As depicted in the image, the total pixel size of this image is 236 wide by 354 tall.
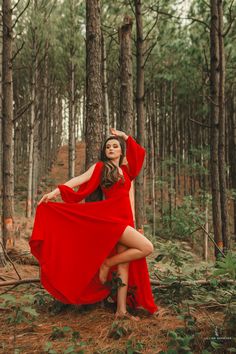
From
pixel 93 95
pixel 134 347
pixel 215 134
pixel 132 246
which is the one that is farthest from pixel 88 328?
pixel 215 134

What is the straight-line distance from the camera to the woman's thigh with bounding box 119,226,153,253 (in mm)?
3215

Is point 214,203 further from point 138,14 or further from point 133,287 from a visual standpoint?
point 138,14

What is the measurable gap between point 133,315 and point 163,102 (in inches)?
635

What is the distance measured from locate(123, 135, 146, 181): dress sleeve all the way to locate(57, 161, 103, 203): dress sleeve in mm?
337

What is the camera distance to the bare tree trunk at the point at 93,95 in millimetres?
3938

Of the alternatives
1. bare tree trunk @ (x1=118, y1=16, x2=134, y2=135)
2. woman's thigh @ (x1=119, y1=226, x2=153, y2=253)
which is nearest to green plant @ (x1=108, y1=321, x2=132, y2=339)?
woman's thigh @ (x1=119, y1=226, x2=153, y2=253)

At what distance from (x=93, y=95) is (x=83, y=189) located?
45.9 inches

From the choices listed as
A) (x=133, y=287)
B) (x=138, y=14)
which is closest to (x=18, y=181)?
(x=138, y=14)

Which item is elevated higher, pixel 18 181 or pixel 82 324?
pixel 18 181

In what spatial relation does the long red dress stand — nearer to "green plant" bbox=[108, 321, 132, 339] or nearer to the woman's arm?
the woman's arm

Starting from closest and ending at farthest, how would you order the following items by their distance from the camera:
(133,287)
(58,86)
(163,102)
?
(133,287), (163,102), (58,86)

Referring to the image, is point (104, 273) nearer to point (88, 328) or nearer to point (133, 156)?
point (88, 328)

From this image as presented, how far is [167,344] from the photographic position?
8.05ft

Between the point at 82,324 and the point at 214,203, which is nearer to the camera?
the point at 82,324
